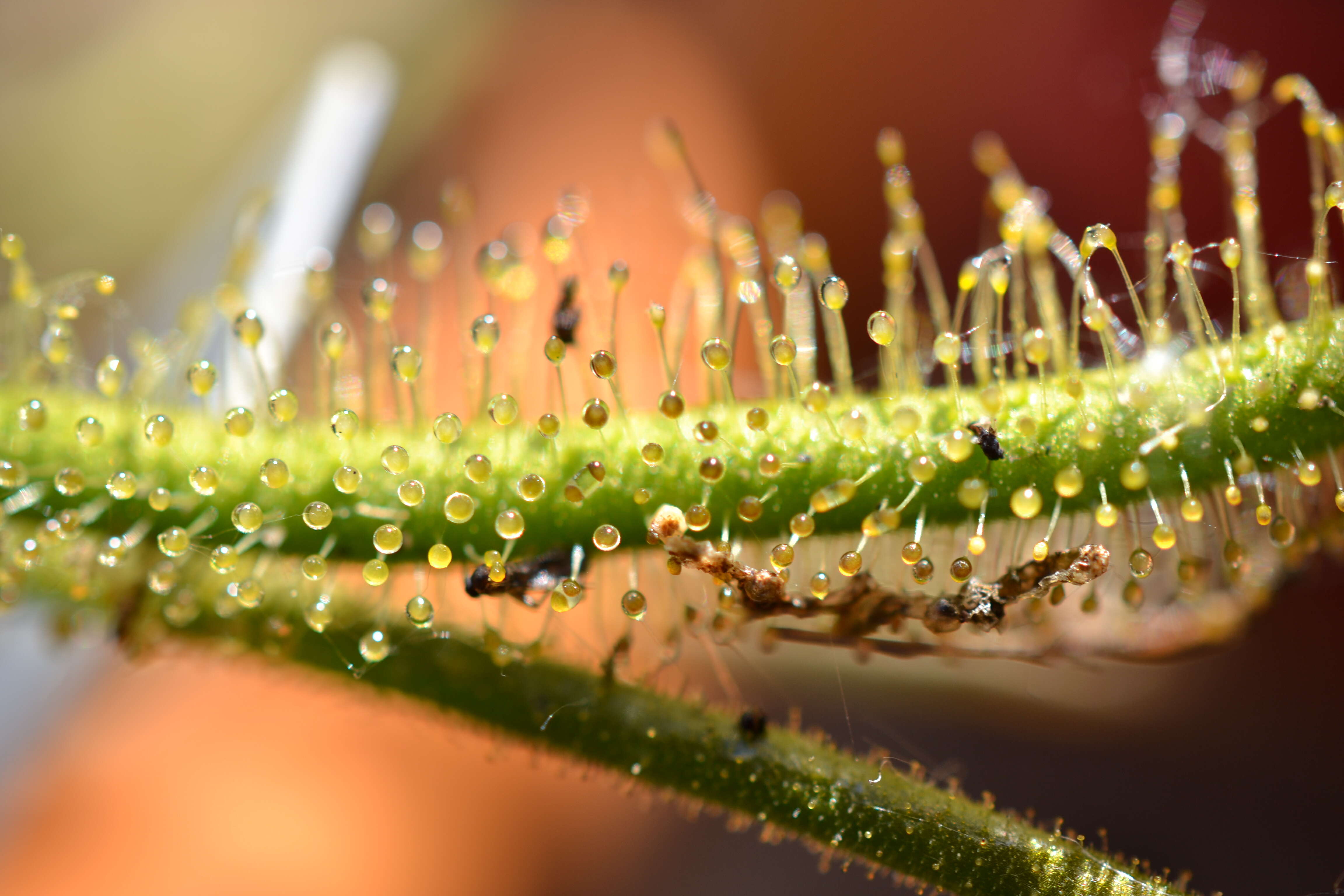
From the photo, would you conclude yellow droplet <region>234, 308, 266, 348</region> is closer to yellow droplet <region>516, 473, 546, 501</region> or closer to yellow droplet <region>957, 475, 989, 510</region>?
yellow droplet <region>516, 473, 546, 501</region>

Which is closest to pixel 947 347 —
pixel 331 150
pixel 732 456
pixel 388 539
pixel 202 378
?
pixel 732 456

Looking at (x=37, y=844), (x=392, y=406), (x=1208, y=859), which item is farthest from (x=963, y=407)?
(x=37, y=844)

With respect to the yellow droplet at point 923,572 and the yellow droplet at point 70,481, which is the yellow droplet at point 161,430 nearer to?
the yellow droplet at point 70,481

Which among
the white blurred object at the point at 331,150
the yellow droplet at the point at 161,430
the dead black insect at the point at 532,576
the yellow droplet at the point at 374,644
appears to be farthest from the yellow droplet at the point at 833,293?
the white blurred object at the point at 331,150

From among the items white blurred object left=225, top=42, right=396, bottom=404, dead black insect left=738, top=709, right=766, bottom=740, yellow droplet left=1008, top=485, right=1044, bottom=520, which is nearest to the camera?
yellow droplet left=1008, top=485, right=1044, bottom=520

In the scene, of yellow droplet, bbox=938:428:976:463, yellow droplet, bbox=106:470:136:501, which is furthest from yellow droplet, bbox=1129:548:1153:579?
yellow droplet, bbox=106:470:136:501

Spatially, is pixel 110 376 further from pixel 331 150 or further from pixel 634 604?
pixel 331 150

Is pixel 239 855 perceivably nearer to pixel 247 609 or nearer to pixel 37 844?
pixel 37 844
